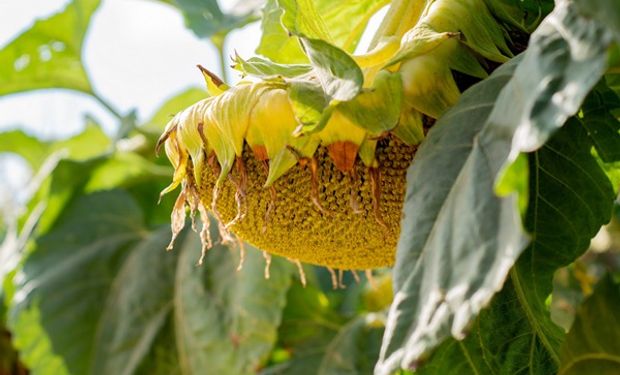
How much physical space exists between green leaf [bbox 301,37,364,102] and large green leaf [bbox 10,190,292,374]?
2.08ft

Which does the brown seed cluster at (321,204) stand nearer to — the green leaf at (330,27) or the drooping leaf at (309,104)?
the drooping leaf at (309,104)

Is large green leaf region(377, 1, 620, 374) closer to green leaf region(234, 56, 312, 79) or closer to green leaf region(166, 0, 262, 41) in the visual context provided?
green leaf region(234, 56, 312, 79)

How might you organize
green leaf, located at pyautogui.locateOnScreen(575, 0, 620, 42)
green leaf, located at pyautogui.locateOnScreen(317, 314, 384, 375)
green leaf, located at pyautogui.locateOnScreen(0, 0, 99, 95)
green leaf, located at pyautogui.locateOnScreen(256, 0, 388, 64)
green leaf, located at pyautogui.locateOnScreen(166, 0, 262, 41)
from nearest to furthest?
green leaf, located at pyautogui.locateOnScreen(575, 0, 620, 42), green leaf, located at pyautogui.locateOnScreen(256, 0, 388, 64), green leaf, located at pyautogui.locateOnScreen(166, 0, 262, 41), green leaf, located at pyautogui.locateOnScreen(317, 314, 384, 375), green leaf, located at pyautogui.locateOnScreen(0, 0, 99, 95)

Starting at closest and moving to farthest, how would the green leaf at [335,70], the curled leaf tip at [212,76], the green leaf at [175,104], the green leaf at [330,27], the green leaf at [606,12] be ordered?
1. the green leaf at [606,12]
2. the green leaf at [335,70]
3. the curled leaf tip at [212,76]
4. the green leaf at [330,27]
5. the green leaf at [175,104]

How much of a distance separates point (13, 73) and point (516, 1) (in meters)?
1.00

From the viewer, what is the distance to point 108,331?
133 centimetres

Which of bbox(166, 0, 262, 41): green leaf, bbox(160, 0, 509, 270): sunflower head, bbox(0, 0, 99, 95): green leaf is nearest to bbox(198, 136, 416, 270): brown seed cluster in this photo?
bbox(160, 0, 509, 270): sunflower head

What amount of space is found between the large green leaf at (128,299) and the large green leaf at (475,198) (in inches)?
26.7

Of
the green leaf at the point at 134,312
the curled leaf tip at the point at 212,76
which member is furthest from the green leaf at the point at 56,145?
the curled leaf tip at the point at 212,76

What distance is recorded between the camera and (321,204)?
0.59 metres

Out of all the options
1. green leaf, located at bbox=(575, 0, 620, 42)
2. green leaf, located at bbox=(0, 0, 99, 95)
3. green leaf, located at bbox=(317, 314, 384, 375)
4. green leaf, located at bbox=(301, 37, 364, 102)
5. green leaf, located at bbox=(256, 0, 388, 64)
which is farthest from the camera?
green leaf, located at bbox=(0, 0, 99, 95)

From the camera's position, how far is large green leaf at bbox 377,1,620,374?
403mm

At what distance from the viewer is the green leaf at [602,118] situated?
0.60 metres

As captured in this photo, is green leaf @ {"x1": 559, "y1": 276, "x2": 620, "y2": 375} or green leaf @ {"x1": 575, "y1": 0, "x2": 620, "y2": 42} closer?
green leaf @ {"x1": 575, "y1": 0, "x2": 620, "y2": 42}
